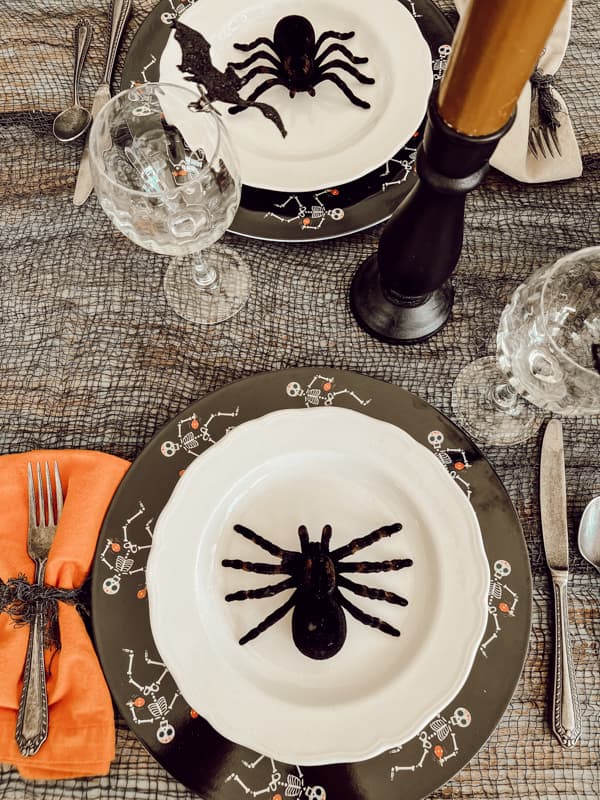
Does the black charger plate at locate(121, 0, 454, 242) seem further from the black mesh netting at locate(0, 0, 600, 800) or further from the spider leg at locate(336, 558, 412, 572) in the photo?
the spider leg at locate(336, 558, 412, 572)

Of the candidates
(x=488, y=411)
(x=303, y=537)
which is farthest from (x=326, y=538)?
(x=488, y=411)

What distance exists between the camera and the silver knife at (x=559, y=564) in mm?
618

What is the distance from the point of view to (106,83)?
870 millimetres

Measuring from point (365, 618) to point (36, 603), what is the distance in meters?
0.32

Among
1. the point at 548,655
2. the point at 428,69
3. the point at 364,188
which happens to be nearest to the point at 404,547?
the point at 548,655

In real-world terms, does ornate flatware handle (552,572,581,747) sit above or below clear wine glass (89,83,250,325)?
below

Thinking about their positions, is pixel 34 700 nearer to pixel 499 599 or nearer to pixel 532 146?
pixel 499 599

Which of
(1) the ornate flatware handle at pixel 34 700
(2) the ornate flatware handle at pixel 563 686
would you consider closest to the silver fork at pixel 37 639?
(1) the ornate flatware handle at pixel 34 700

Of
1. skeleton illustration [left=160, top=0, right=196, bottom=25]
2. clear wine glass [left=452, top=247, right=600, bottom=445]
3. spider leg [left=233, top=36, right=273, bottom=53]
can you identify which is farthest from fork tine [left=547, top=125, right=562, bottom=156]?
skeleton illustration [left=160, top=0, right=196, bottom=25]

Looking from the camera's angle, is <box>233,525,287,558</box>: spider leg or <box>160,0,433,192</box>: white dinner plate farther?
<box>160,0,433,192</box>: white dinner plate

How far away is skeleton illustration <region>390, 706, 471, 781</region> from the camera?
0.57 m

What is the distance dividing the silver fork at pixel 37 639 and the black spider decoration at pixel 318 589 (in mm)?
196

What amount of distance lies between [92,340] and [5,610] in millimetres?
322

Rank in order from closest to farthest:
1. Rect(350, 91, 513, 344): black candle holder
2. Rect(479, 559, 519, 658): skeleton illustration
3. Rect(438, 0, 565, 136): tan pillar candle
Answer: Rect(438, 0, 565, 136): tan pillar candle
Rect(350, 91, 513, 344): black candle holder
Rect(479, 559, 519, 658): skeleton illustration
